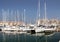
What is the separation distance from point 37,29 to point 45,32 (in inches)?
76.9

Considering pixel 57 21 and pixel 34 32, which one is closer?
pixel 34 32

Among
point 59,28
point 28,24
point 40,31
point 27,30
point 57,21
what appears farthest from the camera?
point 57,21

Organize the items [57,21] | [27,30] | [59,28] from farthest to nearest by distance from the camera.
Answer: [57,21] → [59,28] → [27,30]

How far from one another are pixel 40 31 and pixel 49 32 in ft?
7.34

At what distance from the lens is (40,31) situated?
41406 millimetres

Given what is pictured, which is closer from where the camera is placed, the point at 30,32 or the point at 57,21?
the point at 30,32

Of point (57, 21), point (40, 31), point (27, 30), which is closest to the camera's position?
point (40, 31)

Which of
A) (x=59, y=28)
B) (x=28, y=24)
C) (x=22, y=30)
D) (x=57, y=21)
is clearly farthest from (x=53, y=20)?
(x=22, y=30)

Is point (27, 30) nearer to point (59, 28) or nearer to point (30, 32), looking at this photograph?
point (30, 32)

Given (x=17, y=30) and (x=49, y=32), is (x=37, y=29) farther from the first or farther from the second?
(x=17, y=30)

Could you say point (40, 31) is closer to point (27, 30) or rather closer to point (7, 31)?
point (27, 30)

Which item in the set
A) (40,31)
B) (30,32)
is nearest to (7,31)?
(30,32)

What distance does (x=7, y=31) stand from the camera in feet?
153

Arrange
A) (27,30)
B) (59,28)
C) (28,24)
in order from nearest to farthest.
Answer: (27,30) < (28,24) < (59,28)
